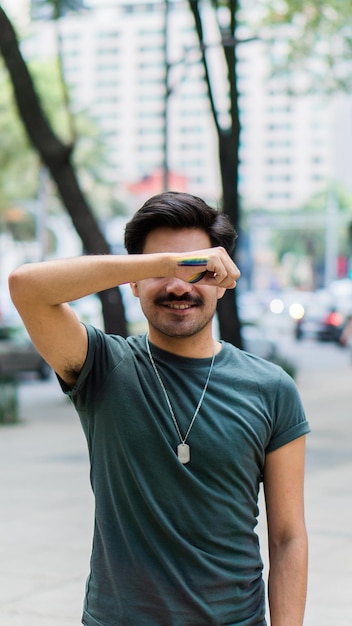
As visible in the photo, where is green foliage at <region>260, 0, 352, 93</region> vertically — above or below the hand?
below

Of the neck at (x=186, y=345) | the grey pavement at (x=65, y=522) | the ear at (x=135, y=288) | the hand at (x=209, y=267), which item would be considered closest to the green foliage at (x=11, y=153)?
the grey pavement at (x=65, y=522)

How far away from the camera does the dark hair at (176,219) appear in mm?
A: 2613

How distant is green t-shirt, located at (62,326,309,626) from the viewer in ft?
8.09

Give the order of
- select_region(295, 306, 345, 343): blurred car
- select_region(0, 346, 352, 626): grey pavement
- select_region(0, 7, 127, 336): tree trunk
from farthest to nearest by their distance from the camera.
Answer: select_region(295, 306, 345, 343): blurred car < select_region(0, 7, 127, 336): tree trunk < select_region(0, 346, 352, 626): grey pavement

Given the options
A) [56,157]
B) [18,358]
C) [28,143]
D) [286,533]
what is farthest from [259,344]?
[286,533]

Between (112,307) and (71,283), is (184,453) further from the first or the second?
(112,307)

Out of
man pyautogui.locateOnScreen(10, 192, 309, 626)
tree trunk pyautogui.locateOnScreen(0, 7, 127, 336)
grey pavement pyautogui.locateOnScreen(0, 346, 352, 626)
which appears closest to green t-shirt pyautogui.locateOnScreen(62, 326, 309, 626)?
man pyautogui.locateOnScreen(10, 192, 309, 626)

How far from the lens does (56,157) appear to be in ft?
54.4

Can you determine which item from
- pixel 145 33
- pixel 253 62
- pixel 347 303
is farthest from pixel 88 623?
pixel 145 33

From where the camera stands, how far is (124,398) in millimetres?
2604

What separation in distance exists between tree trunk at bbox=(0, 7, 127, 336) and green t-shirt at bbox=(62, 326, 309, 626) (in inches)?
533

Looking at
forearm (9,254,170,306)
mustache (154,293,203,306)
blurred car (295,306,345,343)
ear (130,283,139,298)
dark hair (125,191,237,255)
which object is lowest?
blurred car (295,306,345,343)

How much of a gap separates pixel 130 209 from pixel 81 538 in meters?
74.3

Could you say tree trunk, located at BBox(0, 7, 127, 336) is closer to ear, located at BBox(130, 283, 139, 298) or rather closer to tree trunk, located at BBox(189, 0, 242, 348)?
tree trunk, located at BBox(189, 0, 242, 348)
